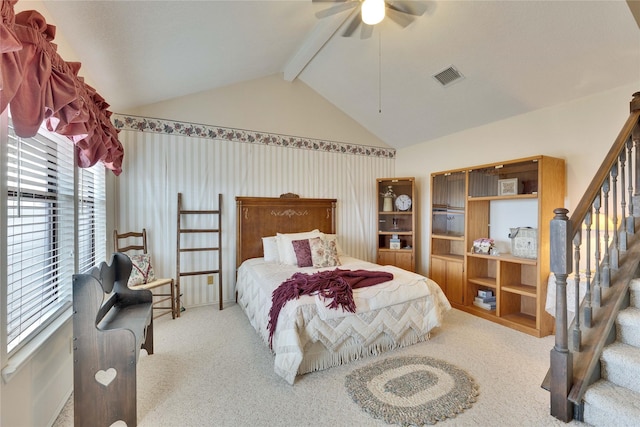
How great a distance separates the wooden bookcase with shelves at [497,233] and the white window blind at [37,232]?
4051 millimetres

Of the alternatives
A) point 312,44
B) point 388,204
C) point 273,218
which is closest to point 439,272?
point 388,204

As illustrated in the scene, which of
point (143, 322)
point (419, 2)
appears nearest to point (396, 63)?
point (419, 2)

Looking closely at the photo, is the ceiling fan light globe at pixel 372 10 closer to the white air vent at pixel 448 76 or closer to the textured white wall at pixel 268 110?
the white air vent at pixel 448 76

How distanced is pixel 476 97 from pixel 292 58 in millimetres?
2316

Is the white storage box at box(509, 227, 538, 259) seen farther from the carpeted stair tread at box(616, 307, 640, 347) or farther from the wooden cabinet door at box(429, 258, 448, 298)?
the carpeted stair tread at box(616, 307, 640, 347)

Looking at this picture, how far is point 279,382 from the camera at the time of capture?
219 cm

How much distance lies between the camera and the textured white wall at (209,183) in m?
3.57

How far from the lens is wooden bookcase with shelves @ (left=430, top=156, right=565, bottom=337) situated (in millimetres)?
3012

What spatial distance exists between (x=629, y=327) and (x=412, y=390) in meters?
1.44

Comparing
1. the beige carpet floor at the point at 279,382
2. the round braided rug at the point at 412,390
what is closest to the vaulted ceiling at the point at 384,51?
the beige carpet floor at the point at 279,382

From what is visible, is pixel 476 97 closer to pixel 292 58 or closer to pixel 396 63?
pixel 396 63

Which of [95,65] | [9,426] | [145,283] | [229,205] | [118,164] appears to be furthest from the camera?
[229,205]

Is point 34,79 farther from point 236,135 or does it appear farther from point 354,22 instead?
point 236,135

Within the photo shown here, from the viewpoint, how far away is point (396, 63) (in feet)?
11.1
